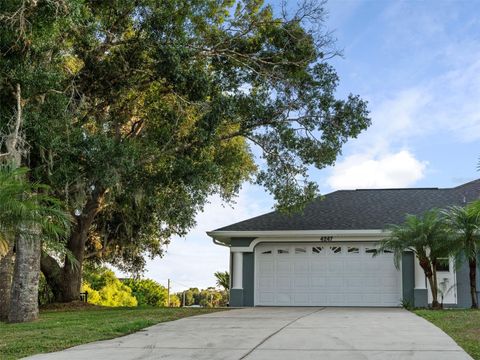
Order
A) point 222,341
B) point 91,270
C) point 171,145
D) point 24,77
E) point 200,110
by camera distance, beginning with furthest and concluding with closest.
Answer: point 91,270 < point 171,145 < point 200,110 < point 24,77 < point 222,341

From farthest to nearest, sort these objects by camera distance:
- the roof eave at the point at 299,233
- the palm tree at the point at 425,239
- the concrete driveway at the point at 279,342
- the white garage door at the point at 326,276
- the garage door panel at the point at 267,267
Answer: the garage door panel at the point at 267,267 < the white garage door at the point at 326,276 < the roof eave at the point at 299,233 < the palm tree at the point at 425,239 < the concrete driveway at the point at 279,342

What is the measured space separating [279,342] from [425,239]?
8778 mm

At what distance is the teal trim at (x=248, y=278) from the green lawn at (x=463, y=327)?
276 inches

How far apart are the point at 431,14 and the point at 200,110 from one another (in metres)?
6.38

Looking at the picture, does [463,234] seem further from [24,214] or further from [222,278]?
[222,278]

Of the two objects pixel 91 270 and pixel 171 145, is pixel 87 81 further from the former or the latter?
pixel 91 270

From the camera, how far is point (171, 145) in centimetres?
1741

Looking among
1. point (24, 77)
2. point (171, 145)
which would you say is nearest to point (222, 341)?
point (24, 77)

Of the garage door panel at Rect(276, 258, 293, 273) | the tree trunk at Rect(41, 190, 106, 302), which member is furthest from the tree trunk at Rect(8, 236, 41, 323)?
the garage door panel at Rect(276, 258, 293, 273)

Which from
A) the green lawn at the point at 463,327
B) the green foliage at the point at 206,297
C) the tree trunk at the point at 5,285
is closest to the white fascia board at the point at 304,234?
the green lawn at the point at 463,327

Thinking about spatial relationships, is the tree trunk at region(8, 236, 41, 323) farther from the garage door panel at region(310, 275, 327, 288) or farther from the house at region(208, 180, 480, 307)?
the garage door panel at region(310, 275, 327, 288)

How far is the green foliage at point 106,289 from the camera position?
29680mm

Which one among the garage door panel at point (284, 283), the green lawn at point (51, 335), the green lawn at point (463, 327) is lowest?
the green lawn at point (51, 335)

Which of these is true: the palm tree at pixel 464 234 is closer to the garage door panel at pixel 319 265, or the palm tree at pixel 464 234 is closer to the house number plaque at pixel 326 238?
the house number plaque at pixel 326 238
